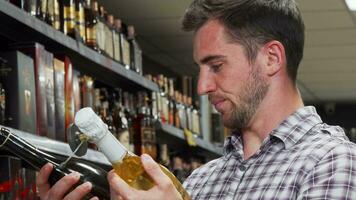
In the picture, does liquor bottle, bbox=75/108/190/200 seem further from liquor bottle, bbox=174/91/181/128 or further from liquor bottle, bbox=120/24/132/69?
liquor bottle, bbox=174/91/181/128

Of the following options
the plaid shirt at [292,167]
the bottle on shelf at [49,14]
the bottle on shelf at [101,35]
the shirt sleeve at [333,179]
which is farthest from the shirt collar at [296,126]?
the bottle on shelf at [101,35]

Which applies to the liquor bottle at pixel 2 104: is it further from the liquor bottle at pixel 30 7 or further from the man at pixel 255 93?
the man at pixel 255 93

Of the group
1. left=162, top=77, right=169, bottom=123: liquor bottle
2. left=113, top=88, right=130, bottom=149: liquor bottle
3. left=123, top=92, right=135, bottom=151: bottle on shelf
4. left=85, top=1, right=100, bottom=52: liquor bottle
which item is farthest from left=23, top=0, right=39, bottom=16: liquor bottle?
left=162, top=77, right=169, bottom=123: liquor bottle

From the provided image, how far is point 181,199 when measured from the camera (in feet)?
4.68

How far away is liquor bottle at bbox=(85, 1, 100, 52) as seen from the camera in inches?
132

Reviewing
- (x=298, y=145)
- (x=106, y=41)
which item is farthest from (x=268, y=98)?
(x=106, y=41)

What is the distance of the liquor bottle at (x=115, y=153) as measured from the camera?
1421 mm

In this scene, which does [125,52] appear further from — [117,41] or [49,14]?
[49,14]

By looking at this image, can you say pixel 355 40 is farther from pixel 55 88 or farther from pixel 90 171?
pixel 90 171

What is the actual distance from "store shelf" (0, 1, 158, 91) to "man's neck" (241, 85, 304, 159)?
1.03m

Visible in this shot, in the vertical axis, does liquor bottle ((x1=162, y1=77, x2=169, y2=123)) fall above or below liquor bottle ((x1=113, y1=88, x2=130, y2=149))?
below

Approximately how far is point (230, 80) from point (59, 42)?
1344 millimetres

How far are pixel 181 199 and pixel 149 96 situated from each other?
289 centimetres

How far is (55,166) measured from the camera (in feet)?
6.23
